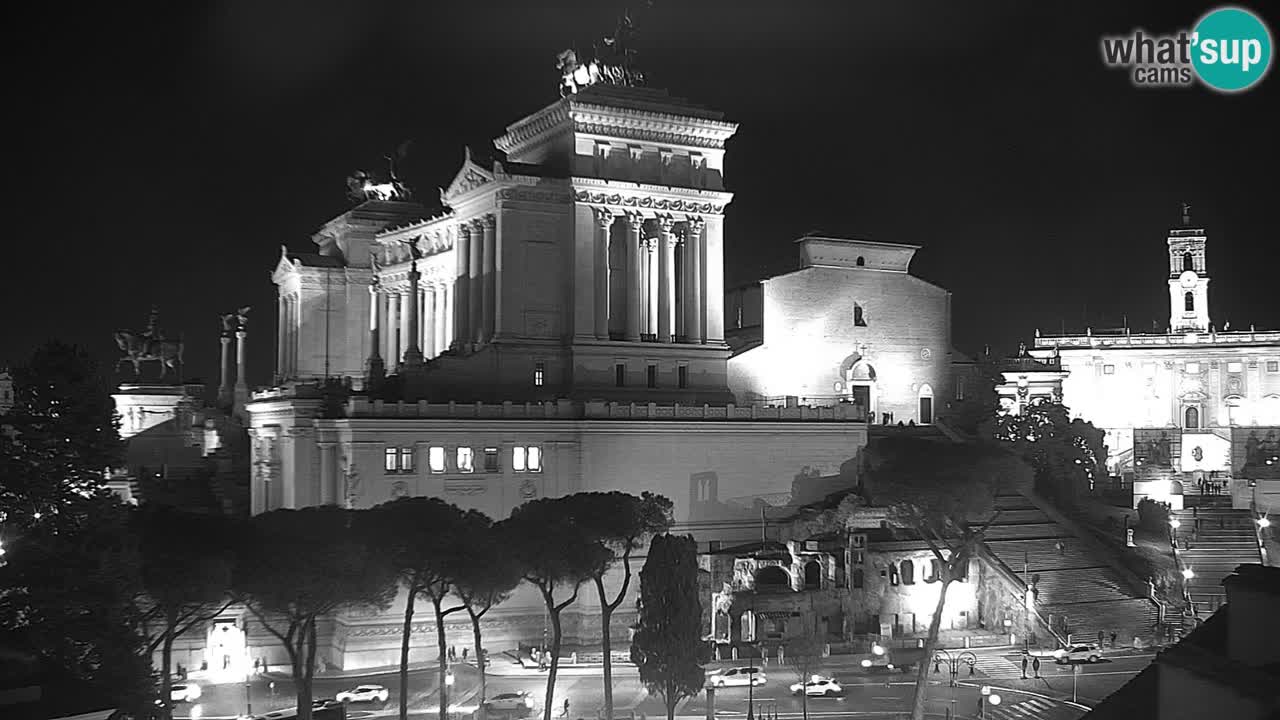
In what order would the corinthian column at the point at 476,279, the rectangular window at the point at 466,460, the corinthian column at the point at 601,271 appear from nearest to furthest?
1. the rectangular window at the point at 466,460
2. the corinthian column at the point at 601,271
3. the corinthian column at the point at 476,279

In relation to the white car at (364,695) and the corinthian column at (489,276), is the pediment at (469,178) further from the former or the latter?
the white car at (364,695)

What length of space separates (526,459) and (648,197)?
19.3 metres

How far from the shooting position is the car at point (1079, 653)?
61500 millimetres

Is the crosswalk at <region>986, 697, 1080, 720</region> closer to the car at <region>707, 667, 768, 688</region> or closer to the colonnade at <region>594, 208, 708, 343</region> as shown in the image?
the car at <region>707, 667, 768, 688</region>

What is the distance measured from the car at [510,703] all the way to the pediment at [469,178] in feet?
111

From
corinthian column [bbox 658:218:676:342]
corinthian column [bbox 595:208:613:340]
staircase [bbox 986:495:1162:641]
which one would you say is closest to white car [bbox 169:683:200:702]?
corinthian column [bbox 595:208:613:340]

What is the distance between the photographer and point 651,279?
7881 centimetres

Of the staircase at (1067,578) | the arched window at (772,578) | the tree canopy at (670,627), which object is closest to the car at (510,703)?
the tree canopy at (670,627)

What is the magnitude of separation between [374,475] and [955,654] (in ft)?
99.1

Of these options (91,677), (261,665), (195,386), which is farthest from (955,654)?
(195,386)

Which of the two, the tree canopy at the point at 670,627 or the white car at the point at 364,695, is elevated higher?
the tree canopy at the point at 670,627

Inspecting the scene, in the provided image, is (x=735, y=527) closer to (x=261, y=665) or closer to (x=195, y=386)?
(x=261, y=665)

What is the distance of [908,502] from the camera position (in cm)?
6419

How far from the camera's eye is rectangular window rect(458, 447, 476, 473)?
215 ft
